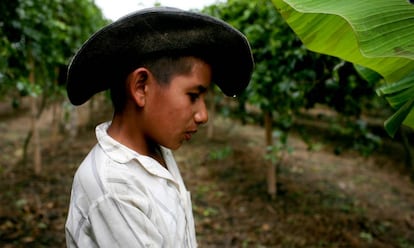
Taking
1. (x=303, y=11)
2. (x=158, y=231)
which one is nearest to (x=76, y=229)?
(x=158, y=231)

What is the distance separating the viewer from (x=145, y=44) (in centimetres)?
100

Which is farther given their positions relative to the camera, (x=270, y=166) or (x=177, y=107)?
(x=270, y=166)

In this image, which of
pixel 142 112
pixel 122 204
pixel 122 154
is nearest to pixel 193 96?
pixel 142 112

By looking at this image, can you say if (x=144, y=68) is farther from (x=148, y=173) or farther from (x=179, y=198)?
(x=179, y=198)

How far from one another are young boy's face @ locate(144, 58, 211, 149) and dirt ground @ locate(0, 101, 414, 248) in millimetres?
2726

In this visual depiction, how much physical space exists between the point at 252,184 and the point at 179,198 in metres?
4.14

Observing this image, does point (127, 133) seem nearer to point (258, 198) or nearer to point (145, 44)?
point (145, 44)

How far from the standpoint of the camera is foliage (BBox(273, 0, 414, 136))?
851mm

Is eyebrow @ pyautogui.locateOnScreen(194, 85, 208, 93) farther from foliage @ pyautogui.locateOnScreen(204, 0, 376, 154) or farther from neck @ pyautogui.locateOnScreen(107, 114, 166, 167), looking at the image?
foliage @ pyautogui.locateOnScreen(204, 0, 376, 154)

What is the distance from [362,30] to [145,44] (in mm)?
573

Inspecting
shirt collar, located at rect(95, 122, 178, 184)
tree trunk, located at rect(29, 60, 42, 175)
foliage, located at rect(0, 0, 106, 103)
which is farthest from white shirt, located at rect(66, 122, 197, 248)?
tree trunk, located at rect(29, 60, 42, 175)

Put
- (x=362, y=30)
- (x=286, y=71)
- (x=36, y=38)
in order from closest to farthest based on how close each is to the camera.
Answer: (x=362, y=30) → (x=286, y=71) → (x=36, y=38)

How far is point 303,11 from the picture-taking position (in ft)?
2.86

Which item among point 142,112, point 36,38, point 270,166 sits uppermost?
point 36,38
